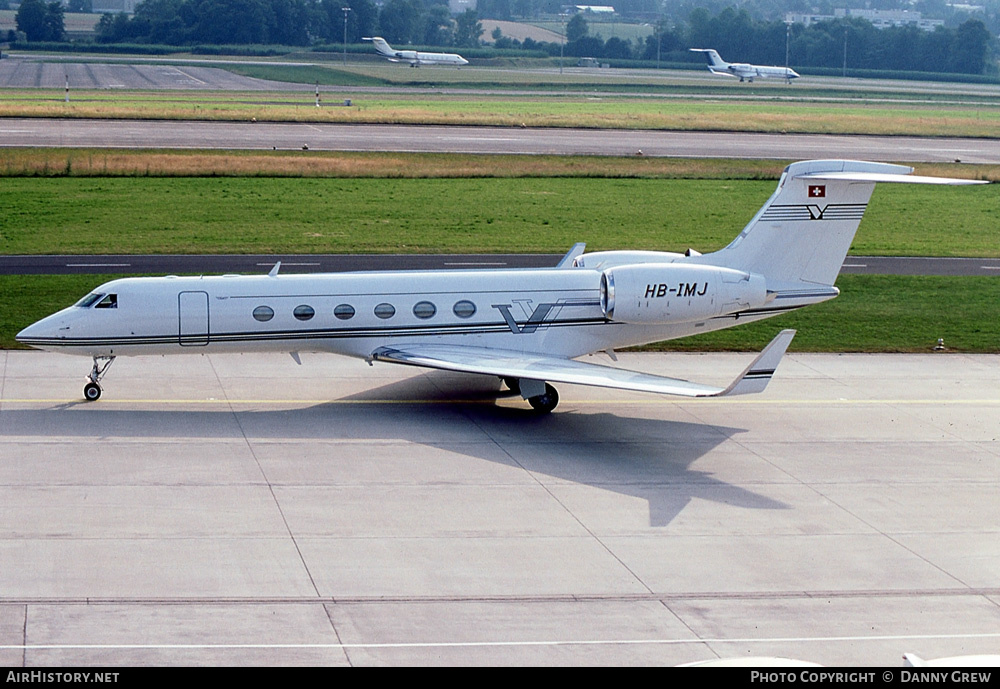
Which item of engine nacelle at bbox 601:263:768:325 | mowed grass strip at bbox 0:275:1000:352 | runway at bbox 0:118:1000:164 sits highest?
runway at bbox 0:118:1000:164

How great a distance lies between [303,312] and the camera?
2473 cm

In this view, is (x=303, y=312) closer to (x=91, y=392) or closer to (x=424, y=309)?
(x=424, y=309)

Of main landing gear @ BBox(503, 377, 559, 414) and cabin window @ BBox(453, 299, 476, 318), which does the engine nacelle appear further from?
cabin window @ BBox(453, 299, 476, 318)

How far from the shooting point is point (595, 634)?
48.6 ft

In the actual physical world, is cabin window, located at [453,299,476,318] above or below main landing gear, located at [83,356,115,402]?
above

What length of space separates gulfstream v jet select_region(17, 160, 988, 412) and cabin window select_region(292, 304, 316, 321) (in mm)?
29

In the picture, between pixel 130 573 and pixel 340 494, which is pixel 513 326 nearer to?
pixel 340 494

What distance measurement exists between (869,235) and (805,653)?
36207mm

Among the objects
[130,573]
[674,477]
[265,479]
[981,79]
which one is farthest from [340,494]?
[981,79]

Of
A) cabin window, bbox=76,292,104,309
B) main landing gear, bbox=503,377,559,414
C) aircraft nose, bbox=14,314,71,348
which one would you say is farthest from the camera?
main landing gear, bbox=503,377,559,414

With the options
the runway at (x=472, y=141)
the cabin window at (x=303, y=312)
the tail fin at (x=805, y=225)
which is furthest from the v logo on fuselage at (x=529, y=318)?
the runway at (x=472, y=141)

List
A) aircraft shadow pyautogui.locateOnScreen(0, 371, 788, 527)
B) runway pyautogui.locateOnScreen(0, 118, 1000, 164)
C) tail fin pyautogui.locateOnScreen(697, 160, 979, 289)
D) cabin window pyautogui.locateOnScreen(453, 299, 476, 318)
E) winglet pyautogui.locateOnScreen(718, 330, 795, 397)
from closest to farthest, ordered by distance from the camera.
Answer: winglet pyautogui.locateOnScreen(718, 330, 795, 397) < aircraft shadow pyautogui.locateOnScreen(0, 371, 788, 527) < cabin window pyautogui.locateOnScreen(453, 299, 476, 318) < tail fin pyautogui.locateOnScreen(697, 160, 979, 289) < runway pyautogui.locateOnScreen(0, 118, 1000, 164)

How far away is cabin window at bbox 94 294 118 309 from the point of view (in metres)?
24.5

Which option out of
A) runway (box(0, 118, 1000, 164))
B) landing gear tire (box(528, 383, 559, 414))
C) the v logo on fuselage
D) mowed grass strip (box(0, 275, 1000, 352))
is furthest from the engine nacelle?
runway (box(0, 118, 1000, 164))
